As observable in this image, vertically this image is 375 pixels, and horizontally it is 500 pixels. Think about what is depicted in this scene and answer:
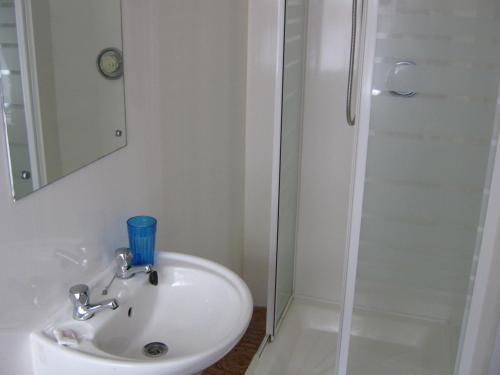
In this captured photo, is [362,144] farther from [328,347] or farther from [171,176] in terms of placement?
[328,347]

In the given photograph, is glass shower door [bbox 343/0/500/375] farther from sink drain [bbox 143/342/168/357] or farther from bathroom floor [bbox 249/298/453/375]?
sink drain [bbox 143/342/168/357]

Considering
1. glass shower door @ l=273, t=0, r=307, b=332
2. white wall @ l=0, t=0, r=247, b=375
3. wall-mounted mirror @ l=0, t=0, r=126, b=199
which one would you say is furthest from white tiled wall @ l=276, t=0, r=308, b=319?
wall-mounted mirror @ l=0, t=0, r=126, b=199

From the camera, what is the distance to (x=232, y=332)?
148cm

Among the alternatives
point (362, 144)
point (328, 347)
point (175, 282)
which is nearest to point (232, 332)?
point (175, 282)

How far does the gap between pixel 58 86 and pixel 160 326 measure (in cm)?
73

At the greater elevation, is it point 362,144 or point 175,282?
point 362,144

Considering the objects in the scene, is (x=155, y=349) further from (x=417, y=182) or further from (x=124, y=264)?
(x=417, y=182)

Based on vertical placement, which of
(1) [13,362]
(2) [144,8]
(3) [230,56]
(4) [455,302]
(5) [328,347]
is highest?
(2) [144,8]

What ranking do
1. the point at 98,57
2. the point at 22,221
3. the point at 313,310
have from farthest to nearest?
1. the point at 313,310
2. the point at 98,57
3. the point at 22,221

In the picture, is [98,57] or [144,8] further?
[144,8]

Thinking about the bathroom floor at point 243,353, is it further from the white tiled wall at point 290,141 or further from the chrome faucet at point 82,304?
the chrome faucet at point 82,304

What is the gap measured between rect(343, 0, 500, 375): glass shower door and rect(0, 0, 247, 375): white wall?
2.33ft

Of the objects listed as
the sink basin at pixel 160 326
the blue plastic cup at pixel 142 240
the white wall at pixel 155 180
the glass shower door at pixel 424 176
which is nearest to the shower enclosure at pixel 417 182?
the glass shower door at pixel 424 176

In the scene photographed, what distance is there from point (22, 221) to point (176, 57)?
993 mm
